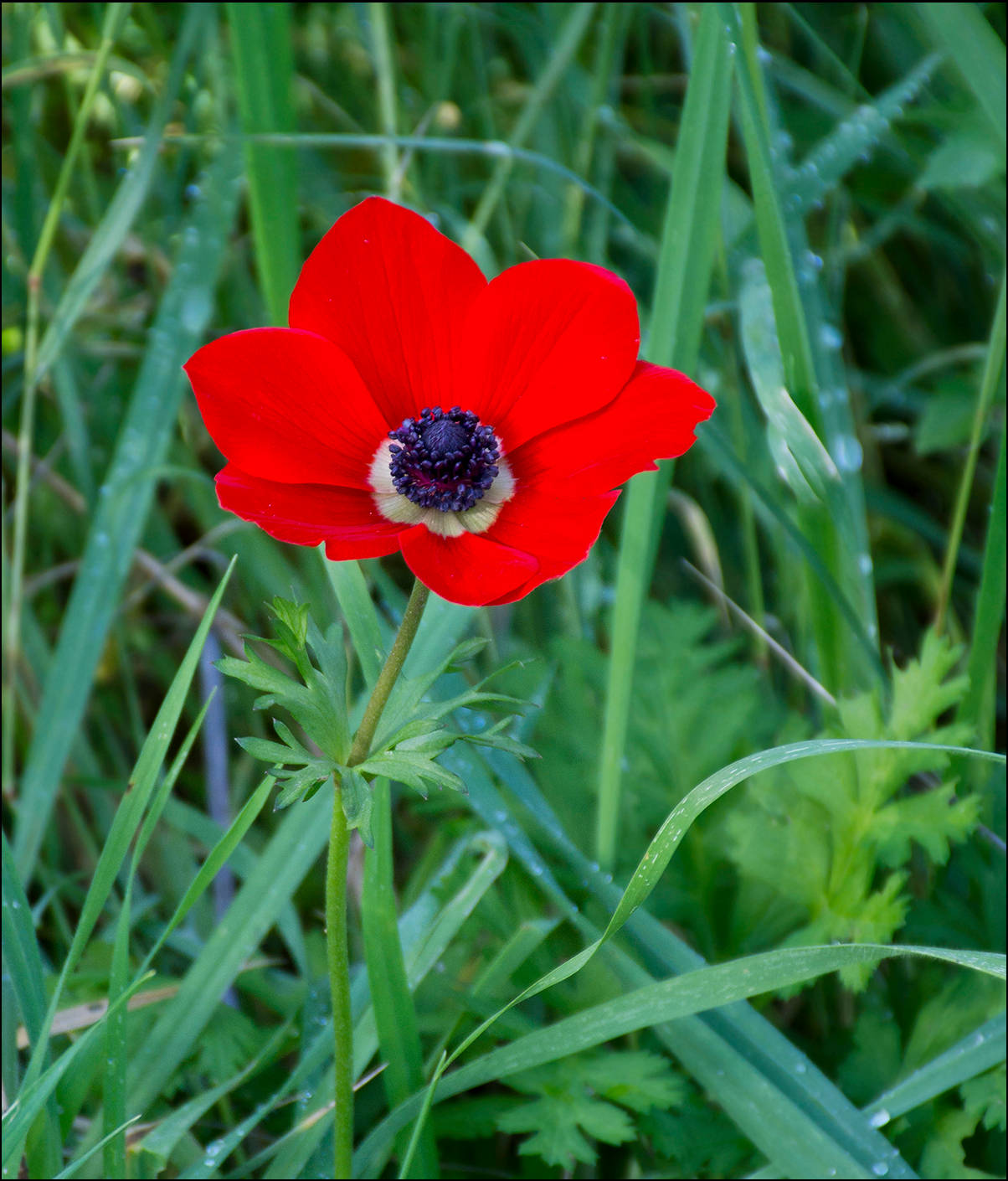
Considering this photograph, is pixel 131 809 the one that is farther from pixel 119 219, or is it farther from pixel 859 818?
pixel 119 219

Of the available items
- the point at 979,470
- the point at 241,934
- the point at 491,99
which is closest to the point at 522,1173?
the point at 241,934

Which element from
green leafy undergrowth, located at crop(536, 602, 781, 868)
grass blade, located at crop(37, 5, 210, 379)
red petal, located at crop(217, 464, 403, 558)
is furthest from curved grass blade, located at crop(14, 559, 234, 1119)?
grass blade, located at crop(37, 5, 210, 379)

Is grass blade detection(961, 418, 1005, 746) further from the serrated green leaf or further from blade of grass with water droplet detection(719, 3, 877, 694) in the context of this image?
the serrated green leaf

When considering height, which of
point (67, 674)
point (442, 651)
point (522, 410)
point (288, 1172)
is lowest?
point (288, 1172)

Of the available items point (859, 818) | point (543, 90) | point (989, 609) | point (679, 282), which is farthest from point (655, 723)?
point (543, 90)

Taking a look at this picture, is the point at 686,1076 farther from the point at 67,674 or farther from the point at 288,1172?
the point at 67,674

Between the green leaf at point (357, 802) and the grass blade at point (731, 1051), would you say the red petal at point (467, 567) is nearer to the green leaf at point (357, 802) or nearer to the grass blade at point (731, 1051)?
the green leaf at point (357, 802)
